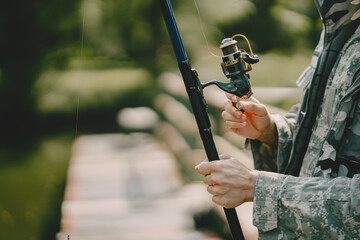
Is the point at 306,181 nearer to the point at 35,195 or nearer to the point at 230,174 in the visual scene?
the point at 230,174

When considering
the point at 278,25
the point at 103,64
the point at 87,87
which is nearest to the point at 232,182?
the point at 278,25

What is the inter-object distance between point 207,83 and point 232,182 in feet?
0.87

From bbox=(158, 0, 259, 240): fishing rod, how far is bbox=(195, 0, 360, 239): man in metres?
0.08

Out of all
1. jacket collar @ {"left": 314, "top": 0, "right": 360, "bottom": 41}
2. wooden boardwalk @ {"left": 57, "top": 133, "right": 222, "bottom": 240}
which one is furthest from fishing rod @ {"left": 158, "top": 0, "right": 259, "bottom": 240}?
wooden boardwalk @ {"left": 57, "top": 133, "right": 222, "bottom": 240}

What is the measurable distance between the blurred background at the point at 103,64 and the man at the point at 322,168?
4588mm

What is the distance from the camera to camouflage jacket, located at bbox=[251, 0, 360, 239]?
0.96 metres

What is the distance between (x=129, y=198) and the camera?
4160 mm

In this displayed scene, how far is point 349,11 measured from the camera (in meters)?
1.13

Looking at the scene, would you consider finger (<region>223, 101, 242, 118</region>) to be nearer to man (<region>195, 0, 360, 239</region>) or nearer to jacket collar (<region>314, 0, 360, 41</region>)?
man (<region>195, 0, 360, 239</region>)

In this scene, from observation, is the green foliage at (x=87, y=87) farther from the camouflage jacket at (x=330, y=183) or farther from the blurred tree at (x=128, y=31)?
the camouflage jacket at (x=330, y=183)

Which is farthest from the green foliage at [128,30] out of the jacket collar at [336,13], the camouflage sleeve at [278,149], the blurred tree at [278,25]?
the jacket collar at [336,13]

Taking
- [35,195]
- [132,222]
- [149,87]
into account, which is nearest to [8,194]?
[35,195]

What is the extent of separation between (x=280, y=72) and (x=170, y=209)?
18.6 feet

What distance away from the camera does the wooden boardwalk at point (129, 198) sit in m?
3.28
